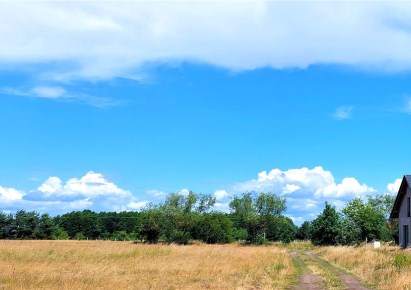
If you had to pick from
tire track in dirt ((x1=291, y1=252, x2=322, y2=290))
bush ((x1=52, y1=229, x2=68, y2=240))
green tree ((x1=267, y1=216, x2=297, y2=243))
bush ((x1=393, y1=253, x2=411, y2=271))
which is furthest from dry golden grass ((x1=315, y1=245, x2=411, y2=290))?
bush ((x1=52, y1=229, x2=68, y2=240))

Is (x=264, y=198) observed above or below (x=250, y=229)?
above

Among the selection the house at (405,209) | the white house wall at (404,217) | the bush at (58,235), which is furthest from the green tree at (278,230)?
the bush at (58,235)

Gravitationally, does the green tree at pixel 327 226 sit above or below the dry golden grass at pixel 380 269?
above

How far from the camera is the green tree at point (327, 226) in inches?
2517

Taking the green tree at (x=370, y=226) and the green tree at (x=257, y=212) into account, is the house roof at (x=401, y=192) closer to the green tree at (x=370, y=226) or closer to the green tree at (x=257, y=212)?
the green tree at (x=370, y=226)

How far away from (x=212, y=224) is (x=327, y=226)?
70.6ft

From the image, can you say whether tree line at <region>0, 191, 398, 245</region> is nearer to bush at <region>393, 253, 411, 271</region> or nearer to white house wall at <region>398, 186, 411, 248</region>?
white house wall at <region>398, 186, 411, 248</region>

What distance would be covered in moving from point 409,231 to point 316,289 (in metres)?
36.8

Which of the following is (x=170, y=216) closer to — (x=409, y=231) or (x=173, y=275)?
(x=409, y=231)

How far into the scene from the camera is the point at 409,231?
2046 inches

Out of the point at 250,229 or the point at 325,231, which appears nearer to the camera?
the point at 325,231

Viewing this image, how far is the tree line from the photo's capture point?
216 feet

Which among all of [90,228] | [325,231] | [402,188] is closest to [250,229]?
[325,231]

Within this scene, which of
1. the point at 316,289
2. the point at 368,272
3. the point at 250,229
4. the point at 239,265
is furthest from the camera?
the point at 250,229
